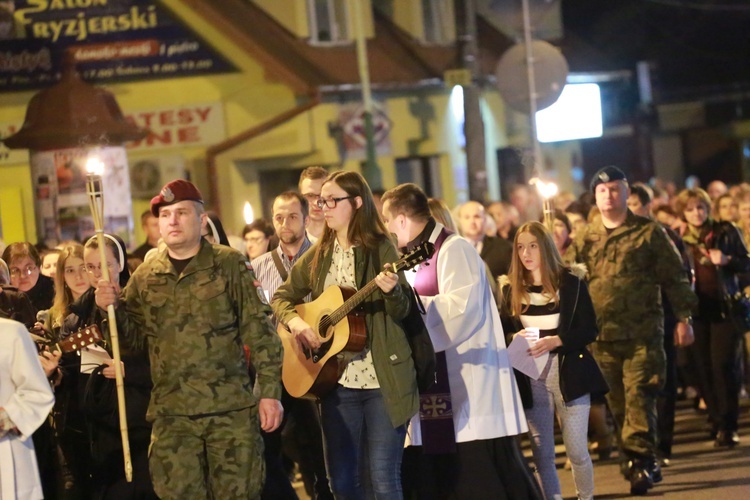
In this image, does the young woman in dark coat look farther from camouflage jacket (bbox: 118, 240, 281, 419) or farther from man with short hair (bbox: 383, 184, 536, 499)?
camouflage jacket (bbox: 118, 240, 281, 419)

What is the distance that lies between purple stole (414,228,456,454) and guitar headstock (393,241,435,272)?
107cm

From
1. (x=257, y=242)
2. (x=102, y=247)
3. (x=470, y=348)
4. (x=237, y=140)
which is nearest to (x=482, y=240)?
(x=257, y=242)

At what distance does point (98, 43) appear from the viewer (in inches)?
942

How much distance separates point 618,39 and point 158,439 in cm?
3200

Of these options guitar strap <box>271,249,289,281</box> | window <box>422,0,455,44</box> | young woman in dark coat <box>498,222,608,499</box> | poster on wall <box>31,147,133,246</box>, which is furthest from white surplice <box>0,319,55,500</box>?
window <box>422,0,455,44</box>

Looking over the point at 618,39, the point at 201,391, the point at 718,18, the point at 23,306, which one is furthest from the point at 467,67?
the point at 718,18

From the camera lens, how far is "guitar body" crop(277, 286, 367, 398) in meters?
7.78

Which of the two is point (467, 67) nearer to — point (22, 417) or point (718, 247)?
point (718, 247)

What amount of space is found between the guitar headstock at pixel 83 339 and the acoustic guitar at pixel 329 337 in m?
1.13

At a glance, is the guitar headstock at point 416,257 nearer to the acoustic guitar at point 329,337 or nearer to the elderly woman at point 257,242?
the acoustic guitar at point 329,337

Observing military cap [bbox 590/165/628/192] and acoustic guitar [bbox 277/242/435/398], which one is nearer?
acoustic guitar [bbox 277/242/435/398]

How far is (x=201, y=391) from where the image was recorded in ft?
24.0

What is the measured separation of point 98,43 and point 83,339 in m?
16.9

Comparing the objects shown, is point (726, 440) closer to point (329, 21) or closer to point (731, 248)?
point (731, 248)
